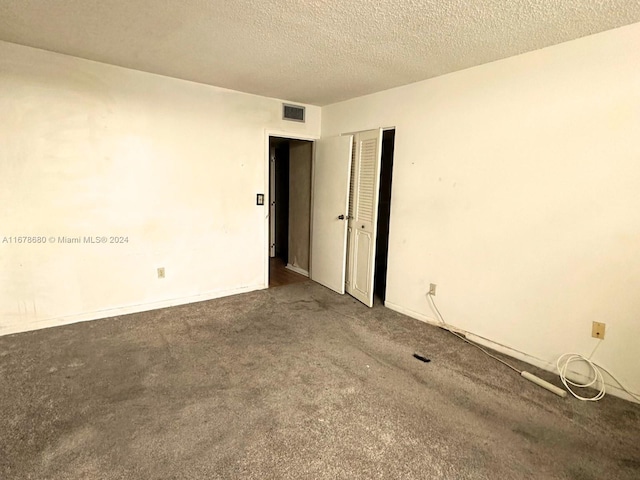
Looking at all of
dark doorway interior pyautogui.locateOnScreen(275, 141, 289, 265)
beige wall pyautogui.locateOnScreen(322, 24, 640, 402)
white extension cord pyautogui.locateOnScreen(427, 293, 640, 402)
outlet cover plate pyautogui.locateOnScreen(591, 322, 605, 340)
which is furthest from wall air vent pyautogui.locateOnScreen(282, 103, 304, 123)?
outlet cover plate pyautogui.locateOnScreen(591, 322, 605, 340)

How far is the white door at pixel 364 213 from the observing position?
343 centimetres

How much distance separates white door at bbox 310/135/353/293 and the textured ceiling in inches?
39.7

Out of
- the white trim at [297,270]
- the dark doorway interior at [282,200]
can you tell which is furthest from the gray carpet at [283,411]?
the dark doorway interior at [282,200]

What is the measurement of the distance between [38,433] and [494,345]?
310 centimetres

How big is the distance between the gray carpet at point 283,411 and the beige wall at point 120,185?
0.50 meters

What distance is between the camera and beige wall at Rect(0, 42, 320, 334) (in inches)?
105

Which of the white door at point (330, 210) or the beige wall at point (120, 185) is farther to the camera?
the white door at point (330, 210)

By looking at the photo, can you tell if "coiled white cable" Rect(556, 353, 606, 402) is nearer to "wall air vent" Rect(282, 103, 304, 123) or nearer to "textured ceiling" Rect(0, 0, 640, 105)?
"textured ceiling" Rect(0, 0, 640, 105)

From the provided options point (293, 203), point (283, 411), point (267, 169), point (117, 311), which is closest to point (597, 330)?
point (283, 411)

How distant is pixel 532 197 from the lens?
2408 millimetres

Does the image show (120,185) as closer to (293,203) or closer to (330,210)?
(330,210)

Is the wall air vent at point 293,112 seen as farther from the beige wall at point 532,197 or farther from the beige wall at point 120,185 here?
the beige wall at point 532,197

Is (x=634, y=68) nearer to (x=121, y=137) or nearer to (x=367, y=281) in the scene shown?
(x=367, y=281)

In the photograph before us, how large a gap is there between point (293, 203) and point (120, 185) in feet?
8.15
